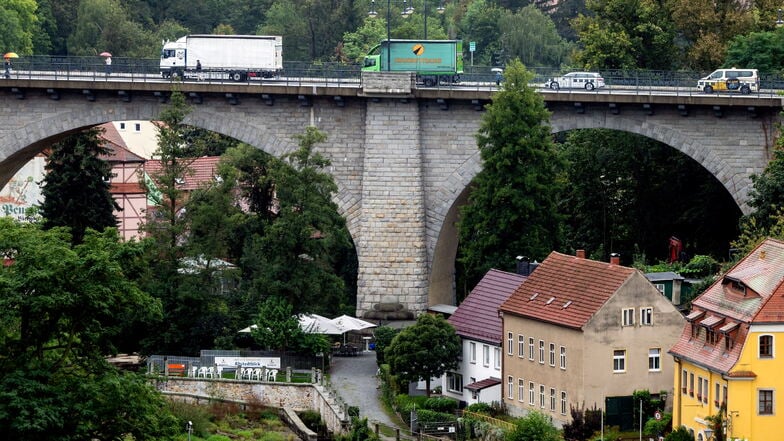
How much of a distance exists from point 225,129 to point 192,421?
22.4 metres

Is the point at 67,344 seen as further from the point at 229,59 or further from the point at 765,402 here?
the point at 229,59

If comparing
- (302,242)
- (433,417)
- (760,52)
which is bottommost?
(433,417)

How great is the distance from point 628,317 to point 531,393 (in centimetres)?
457

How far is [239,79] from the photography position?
100688 millimetres

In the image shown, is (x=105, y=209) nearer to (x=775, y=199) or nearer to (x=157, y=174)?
(x=157, y=174)

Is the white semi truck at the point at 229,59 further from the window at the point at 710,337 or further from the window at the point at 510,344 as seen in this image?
the window at the point at 710,337

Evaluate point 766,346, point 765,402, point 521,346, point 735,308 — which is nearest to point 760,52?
point 521,346

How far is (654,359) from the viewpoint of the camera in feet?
246

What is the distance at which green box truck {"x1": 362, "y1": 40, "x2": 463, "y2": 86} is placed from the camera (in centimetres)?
9875

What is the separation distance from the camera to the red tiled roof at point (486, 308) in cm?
8050

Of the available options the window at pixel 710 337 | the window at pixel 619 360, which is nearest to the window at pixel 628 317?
the window at pixel 619 360

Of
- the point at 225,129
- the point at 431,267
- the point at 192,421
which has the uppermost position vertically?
the point at 225,129

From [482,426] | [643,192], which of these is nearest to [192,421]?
[482,426]

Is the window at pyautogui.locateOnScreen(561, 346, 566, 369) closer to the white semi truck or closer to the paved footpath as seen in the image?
the paved footpath
